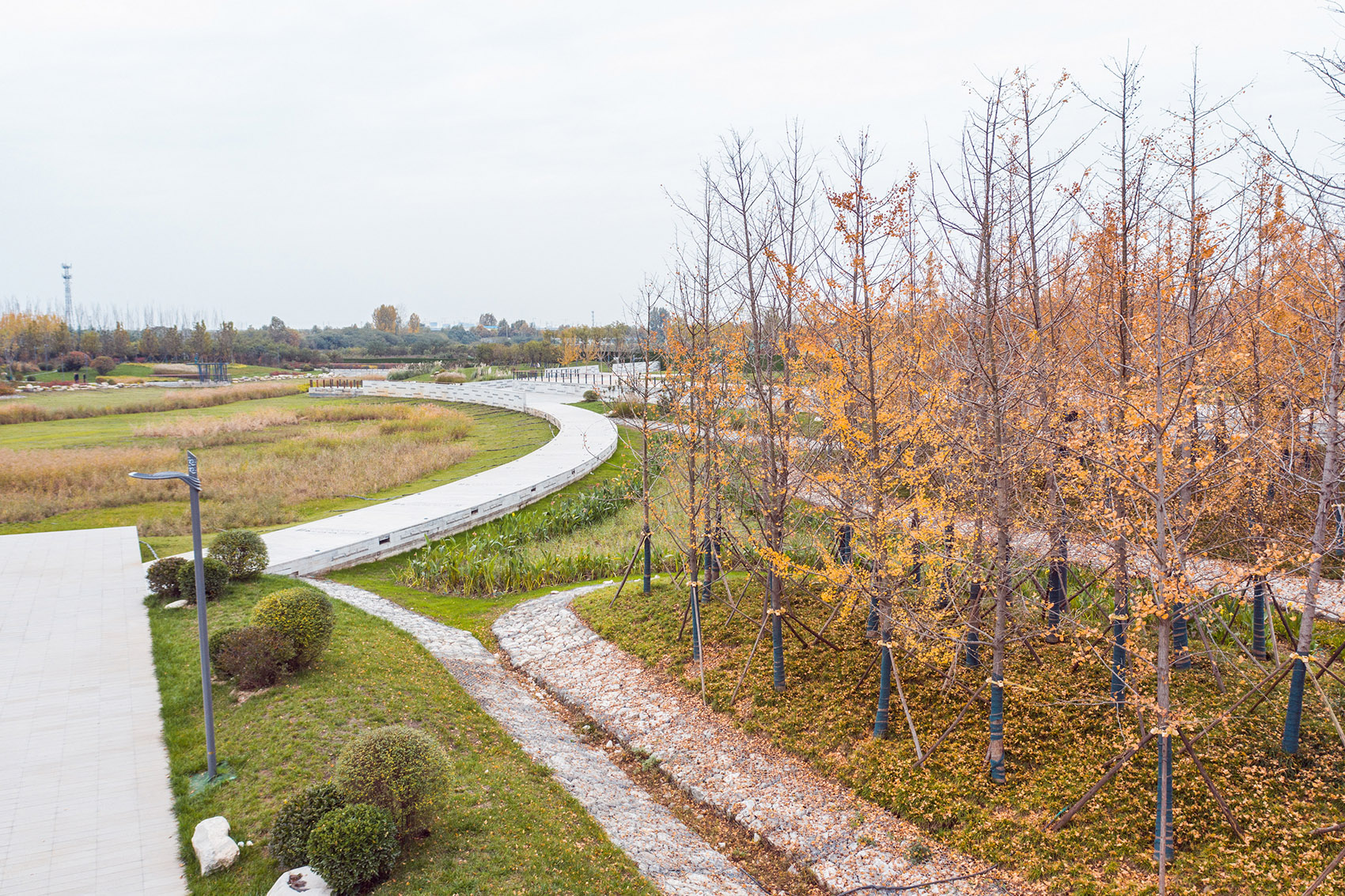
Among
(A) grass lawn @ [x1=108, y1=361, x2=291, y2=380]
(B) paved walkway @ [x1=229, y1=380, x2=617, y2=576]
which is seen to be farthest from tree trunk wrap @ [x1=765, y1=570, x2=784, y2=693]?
(A) grass lawn @ [x1=108, y1=361, x2=291, y2=380]

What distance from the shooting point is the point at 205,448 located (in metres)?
25.7

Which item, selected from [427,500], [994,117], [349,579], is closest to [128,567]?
[349,579]

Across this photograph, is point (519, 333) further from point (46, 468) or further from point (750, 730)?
point (750, 730)

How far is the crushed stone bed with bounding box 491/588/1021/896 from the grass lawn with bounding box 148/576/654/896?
1.28 meters

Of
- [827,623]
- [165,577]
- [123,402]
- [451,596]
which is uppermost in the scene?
[123,402]

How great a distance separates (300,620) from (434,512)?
770 cm

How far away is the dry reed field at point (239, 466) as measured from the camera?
16.7 meters

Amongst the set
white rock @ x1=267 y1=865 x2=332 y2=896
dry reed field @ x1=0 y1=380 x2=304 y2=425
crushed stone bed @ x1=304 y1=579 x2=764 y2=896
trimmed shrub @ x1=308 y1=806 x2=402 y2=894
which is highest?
dry reed field @ x1=0 y1=380 x2=304 y2=425

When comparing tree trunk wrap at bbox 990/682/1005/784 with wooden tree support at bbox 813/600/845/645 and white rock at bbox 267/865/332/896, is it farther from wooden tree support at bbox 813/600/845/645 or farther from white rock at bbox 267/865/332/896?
white rock at bbox 267/865/332/896

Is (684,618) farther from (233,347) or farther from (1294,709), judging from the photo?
(233,347)

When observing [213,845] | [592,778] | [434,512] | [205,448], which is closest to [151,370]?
[205,448]

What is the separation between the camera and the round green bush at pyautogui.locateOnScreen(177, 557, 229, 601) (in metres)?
10.3

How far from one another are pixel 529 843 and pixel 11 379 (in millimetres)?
68931

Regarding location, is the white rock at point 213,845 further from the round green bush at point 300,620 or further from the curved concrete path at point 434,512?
the curved concrete path at point 434,512
